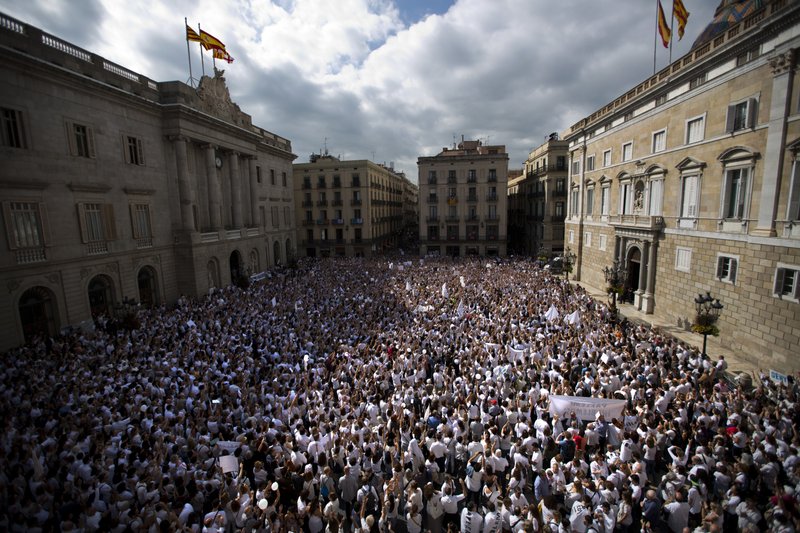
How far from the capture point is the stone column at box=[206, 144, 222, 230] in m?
29.2

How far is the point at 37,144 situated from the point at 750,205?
31.4 meters

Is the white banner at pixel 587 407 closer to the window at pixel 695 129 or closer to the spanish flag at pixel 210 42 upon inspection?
the window at pixel 695 129

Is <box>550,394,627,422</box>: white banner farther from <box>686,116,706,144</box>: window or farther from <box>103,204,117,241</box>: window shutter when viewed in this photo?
<box>103,204,117,241</box>: window shutter

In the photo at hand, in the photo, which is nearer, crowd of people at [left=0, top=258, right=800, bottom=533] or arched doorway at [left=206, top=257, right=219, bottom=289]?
crowd of people at [left=0, top=258, right=800, bottom=533]

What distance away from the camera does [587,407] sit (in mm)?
9953

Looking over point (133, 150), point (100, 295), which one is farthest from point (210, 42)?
point (100, 295)

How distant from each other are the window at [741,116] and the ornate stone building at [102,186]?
30.0 m

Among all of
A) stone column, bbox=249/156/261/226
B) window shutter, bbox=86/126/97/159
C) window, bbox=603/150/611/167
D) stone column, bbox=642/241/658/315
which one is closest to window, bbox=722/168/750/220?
stone column, bbox=642/241/658/315

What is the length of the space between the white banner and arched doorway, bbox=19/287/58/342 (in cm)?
2188

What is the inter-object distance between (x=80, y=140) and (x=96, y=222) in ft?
13.7

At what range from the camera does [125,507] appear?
275 inches

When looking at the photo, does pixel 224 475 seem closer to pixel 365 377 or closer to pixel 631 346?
pixel 365 377

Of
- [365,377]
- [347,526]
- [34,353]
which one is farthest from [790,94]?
[34,353]

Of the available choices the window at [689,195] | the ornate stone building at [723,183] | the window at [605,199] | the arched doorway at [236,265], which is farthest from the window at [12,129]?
the window at [605,199]
